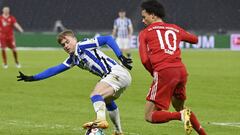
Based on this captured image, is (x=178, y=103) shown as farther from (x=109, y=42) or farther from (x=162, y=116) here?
(x=109, y=42)

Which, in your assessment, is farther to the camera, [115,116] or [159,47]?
[115,116]

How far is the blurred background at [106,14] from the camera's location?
175 feet

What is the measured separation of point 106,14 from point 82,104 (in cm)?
3903

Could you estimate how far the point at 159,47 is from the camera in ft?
31.9

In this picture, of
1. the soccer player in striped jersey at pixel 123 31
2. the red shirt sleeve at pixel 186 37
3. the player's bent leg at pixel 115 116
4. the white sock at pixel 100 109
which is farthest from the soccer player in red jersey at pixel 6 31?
the red shirt sleeve at pixel 186 37

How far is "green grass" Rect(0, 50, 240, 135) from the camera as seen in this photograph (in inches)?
478

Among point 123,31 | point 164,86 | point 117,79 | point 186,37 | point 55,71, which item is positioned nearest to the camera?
point 164,86

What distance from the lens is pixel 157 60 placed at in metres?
9.67

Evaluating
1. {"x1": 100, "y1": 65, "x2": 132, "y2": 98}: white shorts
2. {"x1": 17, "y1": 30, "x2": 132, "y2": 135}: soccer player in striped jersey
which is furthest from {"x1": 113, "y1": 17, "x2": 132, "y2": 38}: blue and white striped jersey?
{"x1": 100, "y1": 65, "x2": 132, "y2": 98}: white shorts

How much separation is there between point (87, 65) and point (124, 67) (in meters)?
0.58

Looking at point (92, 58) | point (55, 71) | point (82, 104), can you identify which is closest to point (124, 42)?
point (82, 104)

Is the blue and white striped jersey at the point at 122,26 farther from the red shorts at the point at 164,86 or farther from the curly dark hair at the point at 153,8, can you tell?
the red shorts at the point at 164,86

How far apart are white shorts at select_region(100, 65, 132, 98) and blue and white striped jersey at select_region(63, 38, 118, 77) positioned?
11 cm

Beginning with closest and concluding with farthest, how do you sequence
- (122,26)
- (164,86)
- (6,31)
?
(164,86), (6,31), (122,26)
